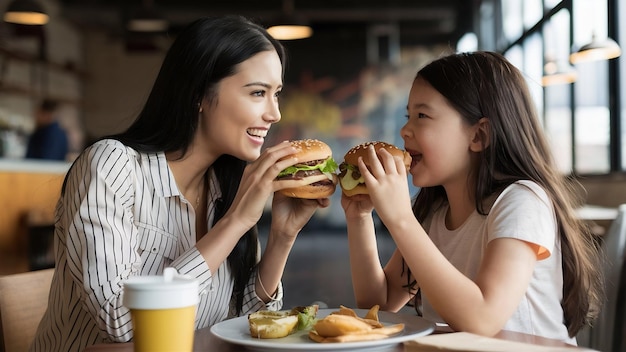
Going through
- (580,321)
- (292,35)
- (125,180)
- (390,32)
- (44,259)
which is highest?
(390,32)

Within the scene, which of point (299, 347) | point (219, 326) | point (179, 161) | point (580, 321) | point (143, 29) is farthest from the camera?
point (143, 29)

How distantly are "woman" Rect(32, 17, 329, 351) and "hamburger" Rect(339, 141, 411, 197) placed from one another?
0.10m

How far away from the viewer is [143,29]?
1128 cm

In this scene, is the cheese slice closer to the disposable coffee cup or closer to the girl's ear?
the girl's ear

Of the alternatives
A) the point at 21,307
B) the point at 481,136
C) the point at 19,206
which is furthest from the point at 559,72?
the point at 21,307

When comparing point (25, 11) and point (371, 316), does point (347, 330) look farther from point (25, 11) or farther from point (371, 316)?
point (25, 11)

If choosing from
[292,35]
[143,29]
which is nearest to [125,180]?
[292,35]

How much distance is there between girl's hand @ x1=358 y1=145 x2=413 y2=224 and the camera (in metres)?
1.54

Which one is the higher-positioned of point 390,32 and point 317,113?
point 390,32

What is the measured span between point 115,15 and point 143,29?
3.45 metres

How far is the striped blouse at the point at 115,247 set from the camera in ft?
5.26

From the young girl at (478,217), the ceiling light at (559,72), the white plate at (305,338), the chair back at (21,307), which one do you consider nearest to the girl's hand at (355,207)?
the young girl at (478,217)

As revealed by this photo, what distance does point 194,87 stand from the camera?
6.69 feet

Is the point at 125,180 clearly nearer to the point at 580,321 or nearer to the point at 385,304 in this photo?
the point at 385,304
